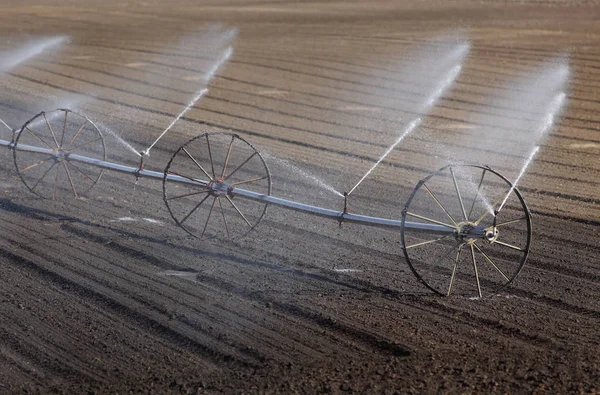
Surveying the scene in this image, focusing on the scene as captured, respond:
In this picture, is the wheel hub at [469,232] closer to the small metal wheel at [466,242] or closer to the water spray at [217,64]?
the small metal wheel at [466,242]

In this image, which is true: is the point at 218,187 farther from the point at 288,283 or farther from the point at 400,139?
the point at 400,139

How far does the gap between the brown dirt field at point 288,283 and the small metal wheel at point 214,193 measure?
21 cm

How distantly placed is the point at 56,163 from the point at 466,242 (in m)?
5.79

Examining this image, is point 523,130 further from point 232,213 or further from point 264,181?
point 232,213

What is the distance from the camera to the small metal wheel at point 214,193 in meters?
8.41

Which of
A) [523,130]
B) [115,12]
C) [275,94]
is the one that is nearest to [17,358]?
[523,130]

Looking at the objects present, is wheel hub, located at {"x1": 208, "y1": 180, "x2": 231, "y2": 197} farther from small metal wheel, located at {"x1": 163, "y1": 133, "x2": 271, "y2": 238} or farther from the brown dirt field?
the brown dirt field

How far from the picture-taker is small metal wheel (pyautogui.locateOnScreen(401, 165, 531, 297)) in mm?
6863

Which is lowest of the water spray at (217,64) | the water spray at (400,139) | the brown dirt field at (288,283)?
the brown dirt field at (288,283)

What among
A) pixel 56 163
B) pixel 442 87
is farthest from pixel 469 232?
pixel 442 87

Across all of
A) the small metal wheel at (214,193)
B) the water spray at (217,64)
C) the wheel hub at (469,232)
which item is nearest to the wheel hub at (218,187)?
the small metal wheel at (214,193)

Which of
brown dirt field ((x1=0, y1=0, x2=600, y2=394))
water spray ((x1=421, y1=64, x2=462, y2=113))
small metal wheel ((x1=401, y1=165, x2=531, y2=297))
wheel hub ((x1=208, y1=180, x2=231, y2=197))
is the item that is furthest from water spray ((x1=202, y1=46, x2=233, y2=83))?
wheel hub ((x1=208, y1=180, x2=231, y2=197))

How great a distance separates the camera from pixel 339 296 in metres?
7.21

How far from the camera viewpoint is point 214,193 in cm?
842
